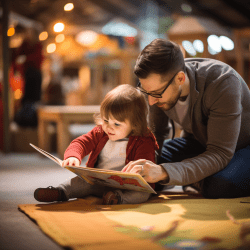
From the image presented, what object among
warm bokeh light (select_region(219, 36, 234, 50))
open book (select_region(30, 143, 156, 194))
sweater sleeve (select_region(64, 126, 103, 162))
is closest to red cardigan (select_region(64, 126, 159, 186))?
sweater sleeve (select_region(64, 126, 103, 162))

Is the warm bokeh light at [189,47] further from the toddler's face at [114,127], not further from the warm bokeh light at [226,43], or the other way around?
the toddler's face at [114,127]

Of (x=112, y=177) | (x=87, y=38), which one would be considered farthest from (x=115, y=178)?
(x=87, y=38)

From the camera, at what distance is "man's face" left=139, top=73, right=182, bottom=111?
1.30 meters

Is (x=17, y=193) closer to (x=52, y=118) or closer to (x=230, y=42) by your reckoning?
(x=52, y=118)

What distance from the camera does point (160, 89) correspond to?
1.32 meters

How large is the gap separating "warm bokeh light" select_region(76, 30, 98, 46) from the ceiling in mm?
310

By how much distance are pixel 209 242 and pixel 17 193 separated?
1027 millimetres

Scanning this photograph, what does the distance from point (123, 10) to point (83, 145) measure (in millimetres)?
5040

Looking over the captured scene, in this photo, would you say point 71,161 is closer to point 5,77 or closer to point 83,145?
point 83,145

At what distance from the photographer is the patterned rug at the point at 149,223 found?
2.91 ft

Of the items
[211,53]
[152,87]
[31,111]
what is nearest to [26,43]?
[31,111]

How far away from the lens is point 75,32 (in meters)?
6.51

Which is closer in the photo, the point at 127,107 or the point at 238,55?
the point at 127,107

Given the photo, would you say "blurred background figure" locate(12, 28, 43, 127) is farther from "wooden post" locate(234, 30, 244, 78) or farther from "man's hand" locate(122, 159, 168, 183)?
"man's hand" locate(122, 159, 168, 183)
